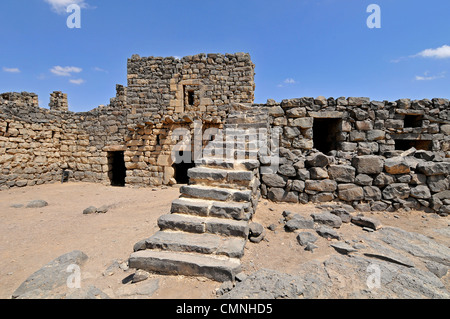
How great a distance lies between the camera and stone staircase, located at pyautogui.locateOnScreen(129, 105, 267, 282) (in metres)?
2.44

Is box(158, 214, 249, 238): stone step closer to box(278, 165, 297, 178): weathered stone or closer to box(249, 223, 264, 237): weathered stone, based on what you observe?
box(249, 223, 264, 237): weathered stone

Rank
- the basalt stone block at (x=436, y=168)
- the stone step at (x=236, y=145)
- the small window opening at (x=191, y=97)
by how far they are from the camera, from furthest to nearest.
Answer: the small window opening at (x=191, y=97) < the basalt stone block at (x=436, y=168) < the stone step at (x=236, y=145)

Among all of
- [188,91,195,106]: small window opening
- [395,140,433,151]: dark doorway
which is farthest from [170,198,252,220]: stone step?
[188,91,195,106]: small window opening

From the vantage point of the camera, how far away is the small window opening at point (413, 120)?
5.82 metres

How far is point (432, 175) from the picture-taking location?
15.7 feet

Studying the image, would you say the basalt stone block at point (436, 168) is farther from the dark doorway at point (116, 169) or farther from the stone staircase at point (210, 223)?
the dark doorway at point (116, 169)

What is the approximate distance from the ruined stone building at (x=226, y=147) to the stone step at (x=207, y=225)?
1 cm

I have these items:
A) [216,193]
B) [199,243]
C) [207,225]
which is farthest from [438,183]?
[199,243]

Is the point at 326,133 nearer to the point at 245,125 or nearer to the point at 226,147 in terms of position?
the point at 245,125

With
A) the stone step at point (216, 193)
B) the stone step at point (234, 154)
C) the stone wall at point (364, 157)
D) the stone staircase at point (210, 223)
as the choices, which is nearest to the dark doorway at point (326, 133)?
the stone wall at point (364, 157)

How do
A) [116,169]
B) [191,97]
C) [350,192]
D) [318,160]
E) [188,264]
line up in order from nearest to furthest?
[188,264]
[350,192]
[318,160]
[191,97]
[116,169]

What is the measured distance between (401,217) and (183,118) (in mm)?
8183

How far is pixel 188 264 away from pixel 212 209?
941 millimetres

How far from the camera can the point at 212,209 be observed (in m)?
3.21
